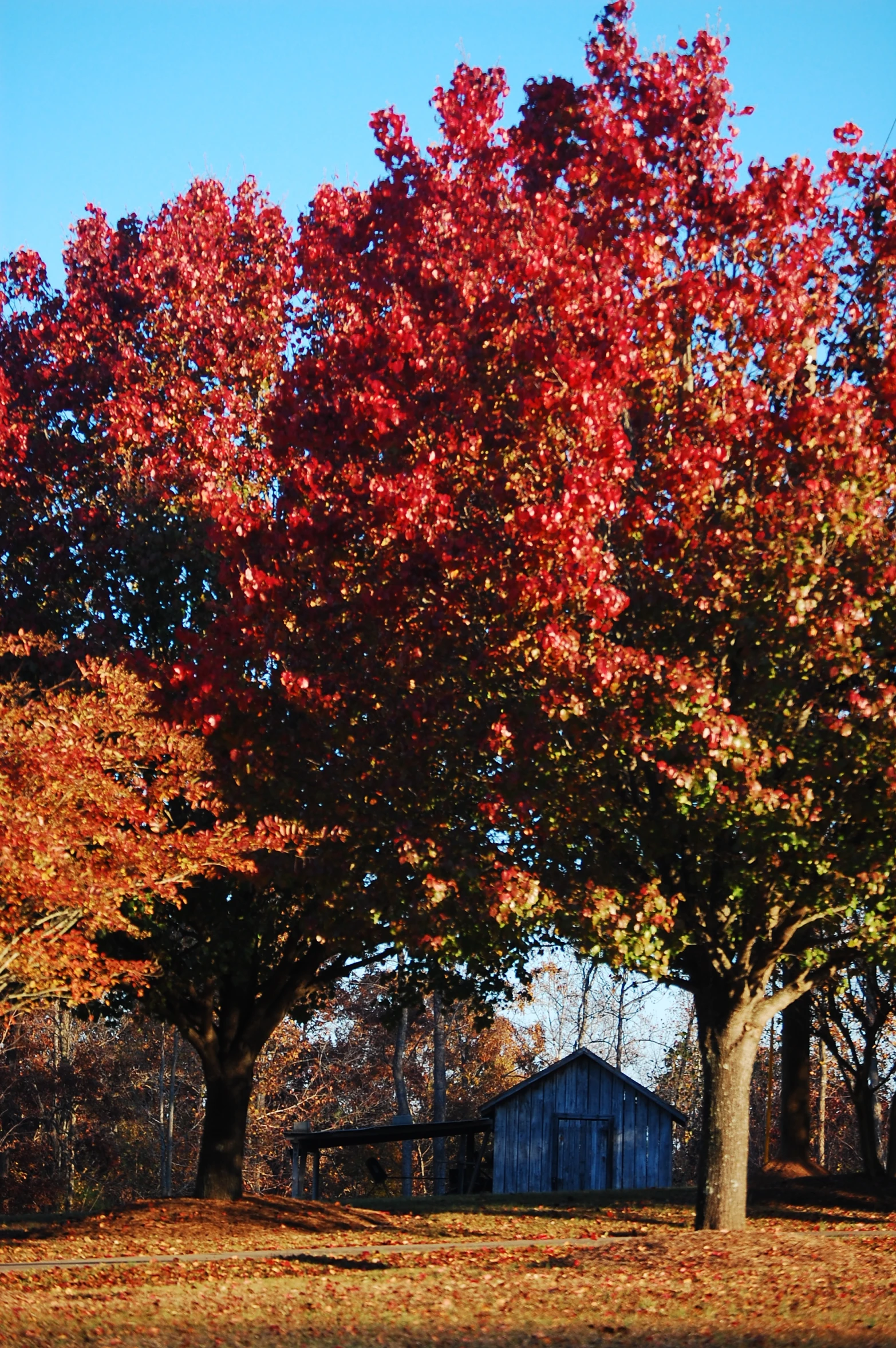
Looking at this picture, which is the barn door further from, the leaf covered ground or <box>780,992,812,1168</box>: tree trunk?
the leaf covered ground

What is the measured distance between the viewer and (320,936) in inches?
736

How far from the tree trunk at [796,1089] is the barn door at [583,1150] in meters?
14.2

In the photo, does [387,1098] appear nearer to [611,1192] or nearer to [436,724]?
[611,1192]

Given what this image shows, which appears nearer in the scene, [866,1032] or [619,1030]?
[866,1032]

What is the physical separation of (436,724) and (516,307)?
15.3 ft

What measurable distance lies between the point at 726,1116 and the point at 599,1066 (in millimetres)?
24678

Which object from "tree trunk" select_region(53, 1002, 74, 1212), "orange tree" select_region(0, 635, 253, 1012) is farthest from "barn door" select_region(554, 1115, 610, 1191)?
"orange tree" select_region(0, 635, 253, 1012)

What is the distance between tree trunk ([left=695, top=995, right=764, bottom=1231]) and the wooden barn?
23.3 metres

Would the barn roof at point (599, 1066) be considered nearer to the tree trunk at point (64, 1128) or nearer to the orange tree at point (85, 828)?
the tree trunk at point (64, 1128)

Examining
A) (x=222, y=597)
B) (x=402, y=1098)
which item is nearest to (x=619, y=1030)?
(x=402, y=1098)

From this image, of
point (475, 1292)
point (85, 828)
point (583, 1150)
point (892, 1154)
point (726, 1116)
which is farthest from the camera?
point (583, 1150)

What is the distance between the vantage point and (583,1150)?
38062mm

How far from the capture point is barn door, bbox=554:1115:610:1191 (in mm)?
37812

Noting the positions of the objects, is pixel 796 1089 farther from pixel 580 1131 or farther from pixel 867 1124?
pixel 580 1131
